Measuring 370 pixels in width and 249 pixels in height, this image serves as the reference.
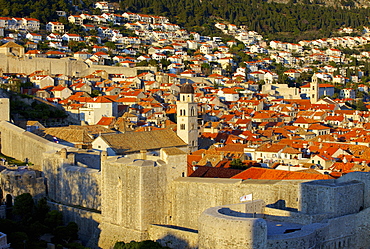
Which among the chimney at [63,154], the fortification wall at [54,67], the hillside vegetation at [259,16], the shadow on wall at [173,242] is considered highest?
the hillside vegetation at [259,16]

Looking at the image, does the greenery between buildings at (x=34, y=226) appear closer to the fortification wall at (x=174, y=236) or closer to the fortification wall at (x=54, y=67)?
the fortification wall at (x=174, y=236)

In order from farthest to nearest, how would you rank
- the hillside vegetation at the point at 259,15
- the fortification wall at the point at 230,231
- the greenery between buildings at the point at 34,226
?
the hillside vegetation at the point at 259,15
the greenery between buildings at the point at 34,226
the fortification wall at the point at 230,231

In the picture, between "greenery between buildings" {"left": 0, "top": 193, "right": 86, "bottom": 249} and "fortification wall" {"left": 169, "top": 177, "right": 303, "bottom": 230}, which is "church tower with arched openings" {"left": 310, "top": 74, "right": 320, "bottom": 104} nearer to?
"greenery between buildings" {"left": 0, "top": 193, "right": 86, "bottom": 249}

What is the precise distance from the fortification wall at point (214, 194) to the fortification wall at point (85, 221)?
8.17ft

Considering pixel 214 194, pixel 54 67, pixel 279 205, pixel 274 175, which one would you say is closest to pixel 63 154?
pixel 214 194

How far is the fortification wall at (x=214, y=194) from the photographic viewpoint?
16609mm

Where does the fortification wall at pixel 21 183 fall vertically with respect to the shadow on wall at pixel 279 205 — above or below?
below

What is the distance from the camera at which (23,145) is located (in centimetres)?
2794

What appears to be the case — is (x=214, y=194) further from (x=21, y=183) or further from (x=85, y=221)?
(x=21, y=183)

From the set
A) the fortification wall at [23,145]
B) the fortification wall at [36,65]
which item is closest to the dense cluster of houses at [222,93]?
the fortification wall at [36,65]

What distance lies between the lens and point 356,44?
11038cm

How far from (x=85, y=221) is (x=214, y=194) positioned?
4.73 metres

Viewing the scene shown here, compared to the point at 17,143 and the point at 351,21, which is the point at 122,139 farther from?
the point at 351,21

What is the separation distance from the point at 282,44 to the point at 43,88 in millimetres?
57782
